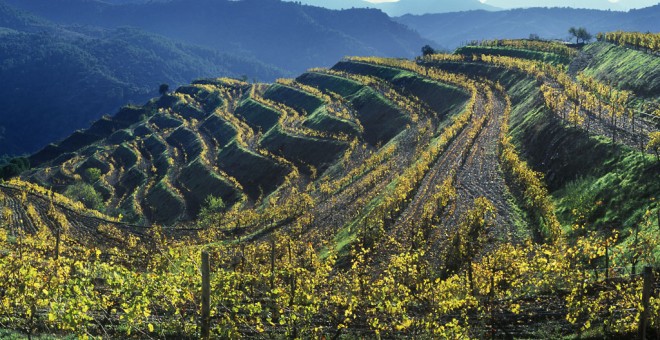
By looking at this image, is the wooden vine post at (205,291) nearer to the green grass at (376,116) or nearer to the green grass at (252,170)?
the green grass at (252,170)

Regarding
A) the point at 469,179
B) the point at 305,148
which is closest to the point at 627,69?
the point at 469,179

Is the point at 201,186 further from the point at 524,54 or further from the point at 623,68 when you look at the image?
the point at 524,54

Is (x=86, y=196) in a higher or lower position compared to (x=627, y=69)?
lower

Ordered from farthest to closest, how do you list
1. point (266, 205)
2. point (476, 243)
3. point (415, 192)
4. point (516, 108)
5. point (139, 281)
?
point (266, 205), point (516, 108), point (415, 192), point (476, 243), point (139, 281)

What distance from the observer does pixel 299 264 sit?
54.4 m

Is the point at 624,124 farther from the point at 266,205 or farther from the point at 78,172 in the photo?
the point at 78,172

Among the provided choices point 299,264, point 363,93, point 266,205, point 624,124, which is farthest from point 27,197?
point 624,124

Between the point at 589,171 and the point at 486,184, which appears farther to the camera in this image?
the point at 486,184

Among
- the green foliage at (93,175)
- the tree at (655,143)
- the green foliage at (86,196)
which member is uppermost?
the tree at (655,143)

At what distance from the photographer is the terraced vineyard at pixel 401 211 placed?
2825 cm

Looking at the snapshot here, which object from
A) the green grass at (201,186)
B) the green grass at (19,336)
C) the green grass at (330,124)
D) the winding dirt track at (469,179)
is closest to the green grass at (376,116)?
A: the green grass at (330,124)

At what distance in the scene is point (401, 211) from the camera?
232 feet

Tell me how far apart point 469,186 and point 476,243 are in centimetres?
2264

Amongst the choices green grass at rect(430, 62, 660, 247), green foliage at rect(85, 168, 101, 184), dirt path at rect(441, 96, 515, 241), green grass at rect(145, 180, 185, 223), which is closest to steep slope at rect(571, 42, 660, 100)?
green grass at rect(430, 62, 660, 247)
